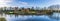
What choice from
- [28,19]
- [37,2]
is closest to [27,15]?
[28,19]

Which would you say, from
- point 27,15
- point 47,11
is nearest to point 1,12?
point 27,15

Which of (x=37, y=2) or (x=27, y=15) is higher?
(x=37, y=2)

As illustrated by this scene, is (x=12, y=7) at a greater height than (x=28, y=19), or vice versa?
(x=12, y=7)

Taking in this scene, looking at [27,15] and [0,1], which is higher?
→ [0,1]

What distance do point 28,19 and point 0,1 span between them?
10.8 inches

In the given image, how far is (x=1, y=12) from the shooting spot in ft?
4.11

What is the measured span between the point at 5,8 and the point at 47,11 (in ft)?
1.14

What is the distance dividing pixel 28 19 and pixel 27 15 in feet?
0.11

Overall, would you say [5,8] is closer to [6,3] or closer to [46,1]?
[6,3]

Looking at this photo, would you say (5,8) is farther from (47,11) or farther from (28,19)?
(47,11)

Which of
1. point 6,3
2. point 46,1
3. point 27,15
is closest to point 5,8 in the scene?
point 6,3

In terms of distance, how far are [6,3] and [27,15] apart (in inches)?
7.8

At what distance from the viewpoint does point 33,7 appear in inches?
49.1

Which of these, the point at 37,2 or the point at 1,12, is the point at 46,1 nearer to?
the point at 37,2
